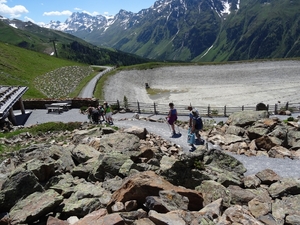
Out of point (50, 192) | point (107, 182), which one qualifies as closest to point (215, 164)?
point (107, 182)

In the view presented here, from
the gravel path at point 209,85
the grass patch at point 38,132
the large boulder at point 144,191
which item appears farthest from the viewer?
the gravel path at point 209,85

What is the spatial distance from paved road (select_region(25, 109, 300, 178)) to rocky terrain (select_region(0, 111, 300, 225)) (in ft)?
2.36

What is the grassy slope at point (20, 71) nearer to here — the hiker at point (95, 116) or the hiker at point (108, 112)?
the hiker at point (95, 116)

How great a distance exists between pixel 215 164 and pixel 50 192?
823cm

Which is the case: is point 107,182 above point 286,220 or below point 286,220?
above

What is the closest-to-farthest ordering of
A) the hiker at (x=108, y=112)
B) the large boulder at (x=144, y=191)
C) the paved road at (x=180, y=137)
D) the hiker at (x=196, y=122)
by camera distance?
the large boulder at (x=144, y=191)
the paved road at (x=180, y=137)
the hiker at (x=196, y=122)
the hiker at (x=108, y=112)

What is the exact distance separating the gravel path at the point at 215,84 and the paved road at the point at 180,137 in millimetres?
26828

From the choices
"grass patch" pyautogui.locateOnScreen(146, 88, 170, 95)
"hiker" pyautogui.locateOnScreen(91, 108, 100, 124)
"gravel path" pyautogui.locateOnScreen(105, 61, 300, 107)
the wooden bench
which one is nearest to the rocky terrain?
"hiker" pyautogui.locateOnScreen(91, 108, 100, 124)

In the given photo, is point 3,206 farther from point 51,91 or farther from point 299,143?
point 51,91

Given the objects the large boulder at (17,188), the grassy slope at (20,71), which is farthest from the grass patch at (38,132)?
the grassy slope at (20,71)

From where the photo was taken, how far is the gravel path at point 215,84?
55013 mm

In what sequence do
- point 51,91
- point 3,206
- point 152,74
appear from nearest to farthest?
point 3,206 → point 51,91 → point 152,74

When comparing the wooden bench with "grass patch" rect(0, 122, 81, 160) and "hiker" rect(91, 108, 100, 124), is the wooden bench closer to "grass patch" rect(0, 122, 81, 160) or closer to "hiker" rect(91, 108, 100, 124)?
"grass patch" rect(0, 122, 81, 160)

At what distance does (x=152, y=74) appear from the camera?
83312mm
